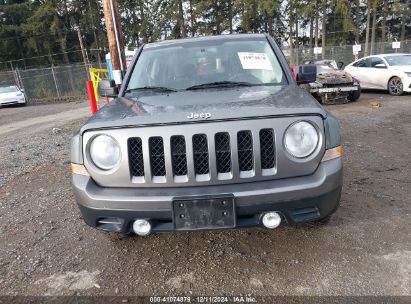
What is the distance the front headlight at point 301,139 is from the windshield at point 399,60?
37.3 feet

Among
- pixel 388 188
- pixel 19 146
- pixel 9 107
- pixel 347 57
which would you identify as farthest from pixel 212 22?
pixel 388 188

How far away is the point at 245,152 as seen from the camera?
97.7 inches

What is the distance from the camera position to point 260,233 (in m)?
3.30

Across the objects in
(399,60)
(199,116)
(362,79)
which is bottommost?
(362,79)

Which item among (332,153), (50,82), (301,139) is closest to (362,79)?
(332,153)

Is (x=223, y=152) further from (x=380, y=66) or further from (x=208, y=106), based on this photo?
(x=380, y=66)

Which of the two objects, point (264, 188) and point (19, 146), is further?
point (19, 146)

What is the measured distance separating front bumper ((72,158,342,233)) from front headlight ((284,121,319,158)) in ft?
0.51

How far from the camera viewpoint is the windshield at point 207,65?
3543 mm

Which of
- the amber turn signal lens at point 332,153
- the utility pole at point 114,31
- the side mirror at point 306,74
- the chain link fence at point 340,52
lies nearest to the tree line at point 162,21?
the chain link fence at point 340,52

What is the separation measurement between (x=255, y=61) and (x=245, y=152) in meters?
1.51

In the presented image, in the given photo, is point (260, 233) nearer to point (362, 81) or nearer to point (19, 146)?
point (19, 146)

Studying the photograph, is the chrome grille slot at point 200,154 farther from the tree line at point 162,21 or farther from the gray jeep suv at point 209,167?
the tree line at point 162,21

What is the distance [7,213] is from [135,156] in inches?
99.8
